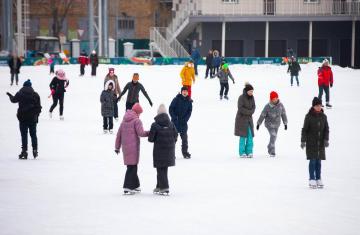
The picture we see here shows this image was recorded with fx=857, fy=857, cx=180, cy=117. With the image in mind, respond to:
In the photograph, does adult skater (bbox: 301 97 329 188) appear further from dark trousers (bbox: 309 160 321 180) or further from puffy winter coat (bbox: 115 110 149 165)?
puffy winter coat (bbox: 115 110 149 165)

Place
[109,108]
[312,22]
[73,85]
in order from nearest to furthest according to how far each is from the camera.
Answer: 1. [109,108]
2. [73,85]
3. [312,22]

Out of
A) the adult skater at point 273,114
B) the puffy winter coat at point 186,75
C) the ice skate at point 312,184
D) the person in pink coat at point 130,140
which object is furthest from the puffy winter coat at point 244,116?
the puffy winter coat at point 186,75

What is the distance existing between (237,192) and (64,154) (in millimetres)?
5874

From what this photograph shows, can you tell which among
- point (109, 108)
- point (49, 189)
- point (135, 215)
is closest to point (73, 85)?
point (109, 108)

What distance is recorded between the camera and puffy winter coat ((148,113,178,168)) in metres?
12.6

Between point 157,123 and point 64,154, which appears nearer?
point 157,123

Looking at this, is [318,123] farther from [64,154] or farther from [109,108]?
[109,108]

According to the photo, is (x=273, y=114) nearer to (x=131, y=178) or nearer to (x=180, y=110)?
(x=180, y=110)

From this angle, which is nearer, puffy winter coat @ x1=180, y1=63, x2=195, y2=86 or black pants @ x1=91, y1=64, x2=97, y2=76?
puffy winter coat @ x1=180, y1=63, x2=195, y2=86

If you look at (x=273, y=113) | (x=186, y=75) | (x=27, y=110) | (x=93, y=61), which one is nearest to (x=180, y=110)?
(x=273, y=113)

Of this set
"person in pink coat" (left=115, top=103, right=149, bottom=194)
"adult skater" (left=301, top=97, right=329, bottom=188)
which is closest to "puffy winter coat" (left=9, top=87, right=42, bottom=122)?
"person in pink coat" (left=115, top=103, right=149, bottom=194)

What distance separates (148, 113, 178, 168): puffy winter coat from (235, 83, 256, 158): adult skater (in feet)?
15.7

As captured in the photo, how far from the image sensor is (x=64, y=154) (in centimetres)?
1802

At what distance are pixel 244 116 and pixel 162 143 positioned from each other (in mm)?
5092
